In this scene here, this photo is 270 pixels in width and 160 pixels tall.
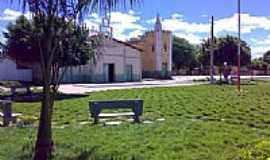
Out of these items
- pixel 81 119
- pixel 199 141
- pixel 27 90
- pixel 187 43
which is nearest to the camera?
pixel 199 141

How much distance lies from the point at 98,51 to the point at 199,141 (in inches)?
106

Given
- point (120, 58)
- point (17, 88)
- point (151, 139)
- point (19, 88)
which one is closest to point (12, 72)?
point (120, 58)

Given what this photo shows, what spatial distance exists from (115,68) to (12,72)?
12.1 metres

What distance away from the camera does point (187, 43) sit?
11331 cm

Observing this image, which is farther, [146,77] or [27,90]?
[146,77]

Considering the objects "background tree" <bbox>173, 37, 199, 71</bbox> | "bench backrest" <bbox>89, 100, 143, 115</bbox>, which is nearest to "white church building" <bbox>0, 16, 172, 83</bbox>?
"background tree" <bbox>173, 37, 199, 71</bbox>

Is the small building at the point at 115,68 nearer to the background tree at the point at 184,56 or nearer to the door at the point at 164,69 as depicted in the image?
the door at the point at 164,69

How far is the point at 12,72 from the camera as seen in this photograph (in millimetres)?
57188

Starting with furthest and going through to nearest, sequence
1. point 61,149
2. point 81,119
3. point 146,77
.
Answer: point 146,77
point 81,119
point 61,149

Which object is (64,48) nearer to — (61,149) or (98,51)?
(98,51)

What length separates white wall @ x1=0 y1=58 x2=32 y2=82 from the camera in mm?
56781

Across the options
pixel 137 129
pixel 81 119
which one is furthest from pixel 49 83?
pixel 81 119

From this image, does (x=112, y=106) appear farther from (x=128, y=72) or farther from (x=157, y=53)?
(x=157, y=53)

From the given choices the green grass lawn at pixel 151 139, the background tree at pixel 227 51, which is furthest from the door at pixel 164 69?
the green grass lawn at pixel 151 139
